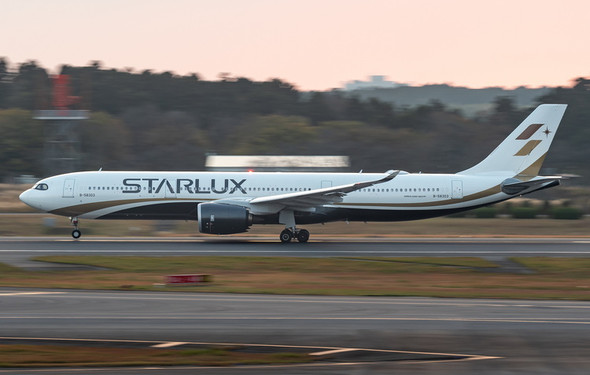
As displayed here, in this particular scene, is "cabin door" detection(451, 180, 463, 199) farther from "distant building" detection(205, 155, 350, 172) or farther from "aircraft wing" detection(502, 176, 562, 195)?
"distant building" detection(205, 155, 350, 172)

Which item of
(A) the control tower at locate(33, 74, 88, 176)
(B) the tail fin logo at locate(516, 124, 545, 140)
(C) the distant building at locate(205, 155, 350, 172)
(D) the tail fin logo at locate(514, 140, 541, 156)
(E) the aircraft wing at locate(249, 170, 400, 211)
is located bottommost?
(E) the aircraft wing at locate(249, 170, 400, 211)

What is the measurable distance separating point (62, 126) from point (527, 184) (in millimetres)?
41706

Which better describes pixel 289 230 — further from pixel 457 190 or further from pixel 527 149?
pixel 527 149

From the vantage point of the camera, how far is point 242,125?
120250mm

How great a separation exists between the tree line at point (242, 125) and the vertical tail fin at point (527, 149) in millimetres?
41849

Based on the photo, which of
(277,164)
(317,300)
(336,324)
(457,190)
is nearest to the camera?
(336,324)

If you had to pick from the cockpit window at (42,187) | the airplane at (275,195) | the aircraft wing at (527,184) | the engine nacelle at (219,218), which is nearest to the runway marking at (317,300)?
the engine nacelle at (219,218)

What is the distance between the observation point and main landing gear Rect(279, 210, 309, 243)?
37.7m

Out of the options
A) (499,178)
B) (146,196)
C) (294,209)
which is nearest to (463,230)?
(499,178)

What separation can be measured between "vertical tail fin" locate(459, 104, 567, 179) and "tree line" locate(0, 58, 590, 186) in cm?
4185

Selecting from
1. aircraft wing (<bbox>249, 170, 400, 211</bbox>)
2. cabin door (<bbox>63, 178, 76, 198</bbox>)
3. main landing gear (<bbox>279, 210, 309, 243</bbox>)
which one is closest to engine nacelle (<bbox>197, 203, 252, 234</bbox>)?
aircraft wing (<bbox>249, 170, 400, 211</bbox>)

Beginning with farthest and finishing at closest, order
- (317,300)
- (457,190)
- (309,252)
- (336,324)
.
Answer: (457,190) < (309,252) < (317,300) < (336,324)

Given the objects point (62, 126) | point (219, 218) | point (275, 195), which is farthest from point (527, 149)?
point (62, 126)

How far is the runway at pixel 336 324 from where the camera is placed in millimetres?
13945
